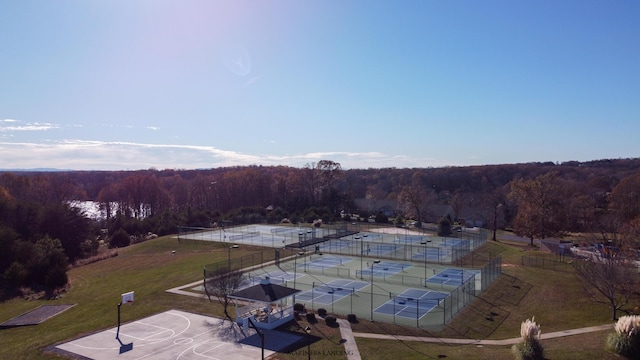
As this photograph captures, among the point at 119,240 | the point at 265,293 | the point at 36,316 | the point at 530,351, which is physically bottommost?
the point at 36,316

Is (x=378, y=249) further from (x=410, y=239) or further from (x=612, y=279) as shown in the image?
(x=612, y=279)

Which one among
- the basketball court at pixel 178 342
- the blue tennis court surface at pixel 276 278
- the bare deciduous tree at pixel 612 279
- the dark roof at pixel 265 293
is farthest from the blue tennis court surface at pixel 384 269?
the basketball court at pixel 178 342

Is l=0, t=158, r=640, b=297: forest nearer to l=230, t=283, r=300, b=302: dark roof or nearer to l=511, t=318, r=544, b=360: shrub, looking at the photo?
l=230, t=283, r=300, b=302: dark roof

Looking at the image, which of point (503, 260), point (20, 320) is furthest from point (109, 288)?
point (503, 260)

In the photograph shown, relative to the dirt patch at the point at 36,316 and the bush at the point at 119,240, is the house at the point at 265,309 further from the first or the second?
the bush at the point at 119,240

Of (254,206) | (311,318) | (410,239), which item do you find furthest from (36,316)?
(254,206)

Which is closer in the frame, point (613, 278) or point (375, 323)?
point (375, 323)
